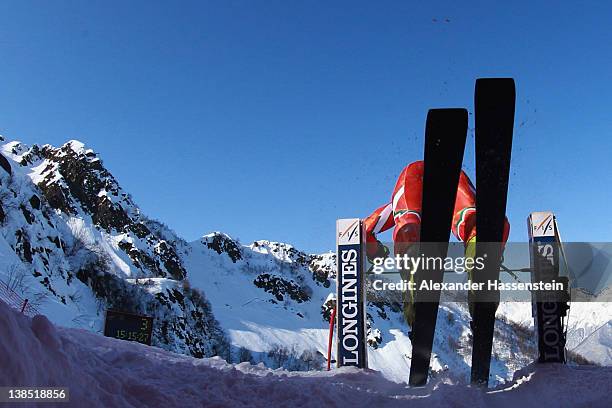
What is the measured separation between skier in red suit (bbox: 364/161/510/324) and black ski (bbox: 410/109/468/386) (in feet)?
1.00

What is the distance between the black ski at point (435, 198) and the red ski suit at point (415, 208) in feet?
2.16

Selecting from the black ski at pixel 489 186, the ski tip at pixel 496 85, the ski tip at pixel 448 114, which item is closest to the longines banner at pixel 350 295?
the black ski at pixel 489 186

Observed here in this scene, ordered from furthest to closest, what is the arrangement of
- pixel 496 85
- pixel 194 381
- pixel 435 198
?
1. pixel 435 198
2. pixel 496 85
3. pixel 194 381

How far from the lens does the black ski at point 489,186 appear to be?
4.49 meters

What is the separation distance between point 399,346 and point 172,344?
5890 cm

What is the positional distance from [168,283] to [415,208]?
1784 inches

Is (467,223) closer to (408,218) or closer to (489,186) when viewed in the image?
(408,218)

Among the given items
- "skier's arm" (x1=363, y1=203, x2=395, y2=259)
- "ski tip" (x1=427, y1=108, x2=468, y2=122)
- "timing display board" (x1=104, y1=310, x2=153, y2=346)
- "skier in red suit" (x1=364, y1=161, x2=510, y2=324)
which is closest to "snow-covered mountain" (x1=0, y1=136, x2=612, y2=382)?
"skier in red suit" (x1=364, y1=161, x2=510, y2=324)

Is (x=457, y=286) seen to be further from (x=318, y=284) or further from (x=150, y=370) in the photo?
(x=318, y=284)

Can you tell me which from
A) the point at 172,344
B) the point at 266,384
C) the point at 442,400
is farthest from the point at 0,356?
the point at 172,344

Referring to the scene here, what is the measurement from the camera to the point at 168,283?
48656mm

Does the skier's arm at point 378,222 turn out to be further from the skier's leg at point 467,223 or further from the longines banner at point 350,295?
the skier's leg at point 467,223

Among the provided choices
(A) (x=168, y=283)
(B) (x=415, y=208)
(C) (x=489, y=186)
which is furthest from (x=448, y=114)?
(A) (x=168, y=283)

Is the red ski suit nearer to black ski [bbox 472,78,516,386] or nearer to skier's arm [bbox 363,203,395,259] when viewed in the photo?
skier's arm [bbox 363,203,395,259]
